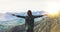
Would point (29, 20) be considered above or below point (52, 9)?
below

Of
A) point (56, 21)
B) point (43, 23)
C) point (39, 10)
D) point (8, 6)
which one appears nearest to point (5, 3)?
point (8, 6)

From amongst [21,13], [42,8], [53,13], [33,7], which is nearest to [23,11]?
[21,13]

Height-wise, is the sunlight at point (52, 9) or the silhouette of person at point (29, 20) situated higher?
the sunlight at point (52, 9)

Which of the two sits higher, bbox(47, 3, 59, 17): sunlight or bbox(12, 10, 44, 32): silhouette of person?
bbox(47, 3, 59, 17): sunlight

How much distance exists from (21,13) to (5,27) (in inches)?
10.3

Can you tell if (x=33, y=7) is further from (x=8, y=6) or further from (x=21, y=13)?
(x=8, y=6)

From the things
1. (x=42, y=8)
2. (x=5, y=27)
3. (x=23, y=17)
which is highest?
(x=42, y=8)

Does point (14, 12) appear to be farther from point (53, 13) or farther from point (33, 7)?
point (53, 13)

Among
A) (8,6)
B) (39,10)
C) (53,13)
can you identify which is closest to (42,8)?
(39,10)

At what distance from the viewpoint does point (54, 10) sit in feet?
4.45

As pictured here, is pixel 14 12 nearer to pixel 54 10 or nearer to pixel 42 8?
pixel 42 8

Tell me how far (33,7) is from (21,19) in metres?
0.21

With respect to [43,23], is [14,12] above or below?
above

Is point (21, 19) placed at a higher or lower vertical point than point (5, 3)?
lower
